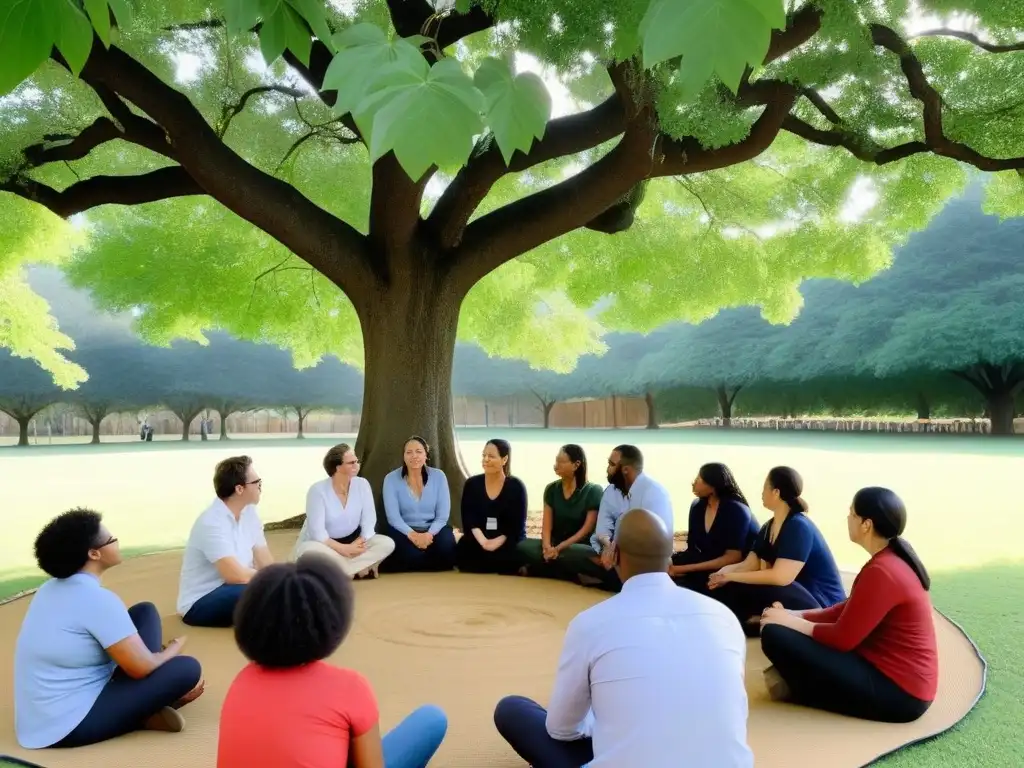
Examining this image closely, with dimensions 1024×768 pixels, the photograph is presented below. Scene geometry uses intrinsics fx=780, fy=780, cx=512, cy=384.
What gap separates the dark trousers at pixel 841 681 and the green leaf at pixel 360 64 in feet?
11.2

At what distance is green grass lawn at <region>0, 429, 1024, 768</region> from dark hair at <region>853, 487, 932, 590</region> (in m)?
0.82

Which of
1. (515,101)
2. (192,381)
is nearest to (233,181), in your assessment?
(515,101)

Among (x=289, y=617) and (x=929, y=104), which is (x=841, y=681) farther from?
(x=929, y=104)

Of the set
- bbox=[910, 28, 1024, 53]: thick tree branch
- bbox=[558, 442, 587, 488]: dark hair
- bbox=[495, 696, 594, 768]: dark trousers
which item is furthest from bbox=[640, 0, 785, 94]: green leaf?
bbox=[910, 28, 1024, 53]: thick tree branch

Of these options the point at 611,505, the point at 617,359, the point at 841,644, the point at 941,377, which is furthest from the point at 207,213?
the point at 617,359

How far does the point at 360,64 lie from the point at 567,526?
6068 mm

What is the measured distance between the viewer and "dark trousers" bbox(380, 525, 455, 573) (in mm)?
7484

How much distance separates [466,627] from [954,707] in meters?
3.02

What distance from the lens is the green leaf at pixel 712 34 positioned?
1.41 metres

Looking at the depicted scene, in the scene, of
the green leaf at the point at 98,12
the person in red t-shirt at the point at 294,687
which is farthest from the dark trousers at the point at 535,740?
the green leaf at the point at 98,12

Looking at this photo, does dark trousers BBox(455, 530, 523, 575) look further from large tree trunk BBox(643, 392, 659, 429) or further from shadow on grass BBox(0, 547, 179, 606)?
large tree trunk BBox(643, 392, 659, 429)

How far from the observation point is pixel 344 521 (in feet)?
22.9

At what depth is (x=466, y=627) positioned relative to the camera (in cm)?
554

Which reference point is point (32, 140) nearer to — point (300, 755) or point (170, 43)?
point (170, 43)
